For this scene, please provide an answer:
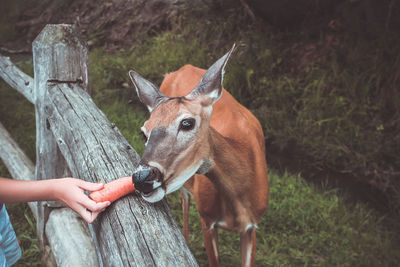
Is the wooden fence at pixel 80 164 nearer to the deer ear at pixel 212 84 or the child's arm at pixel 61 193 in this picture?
the child's arm at pixel 61 193

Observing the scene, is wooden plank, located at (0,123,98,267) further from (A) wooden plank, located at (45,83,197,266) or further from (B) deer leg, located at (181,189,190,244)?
(B) deer leg, located at (181,189,190,244)

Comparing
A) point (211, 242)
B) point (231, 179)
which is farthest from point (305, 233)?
point (231, 179)

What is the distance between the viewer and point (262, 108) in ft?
17.7

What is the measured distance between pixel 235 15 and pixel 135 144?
2.89 meters

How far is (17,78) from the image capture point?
3301 mm

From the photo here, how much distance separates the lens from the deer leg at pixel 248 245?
108 inches

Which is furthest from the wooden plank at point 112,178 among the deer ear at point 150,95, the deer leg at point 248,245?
the deer leg at point 248,245

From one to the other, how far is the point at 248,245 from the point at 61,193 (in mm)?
1635

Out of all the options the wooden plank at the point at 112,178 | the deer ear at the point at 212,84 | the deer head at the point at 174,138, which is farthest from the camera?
the deer ear at the point at 212,84

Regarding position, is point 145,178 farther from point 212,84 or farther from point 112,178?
point 212,84

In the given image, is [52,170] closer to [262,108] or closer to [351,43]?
[262,108]

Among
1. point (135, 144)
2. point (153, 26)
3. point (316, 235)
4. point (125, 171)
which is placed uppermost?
point (125, 171)

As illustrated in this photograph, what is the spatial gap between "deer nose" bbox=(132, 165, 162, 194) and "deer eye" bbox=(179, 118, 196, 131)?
12.2 inches

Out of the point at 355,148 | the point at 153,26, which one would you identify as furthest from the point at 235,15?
the point at 355,148
